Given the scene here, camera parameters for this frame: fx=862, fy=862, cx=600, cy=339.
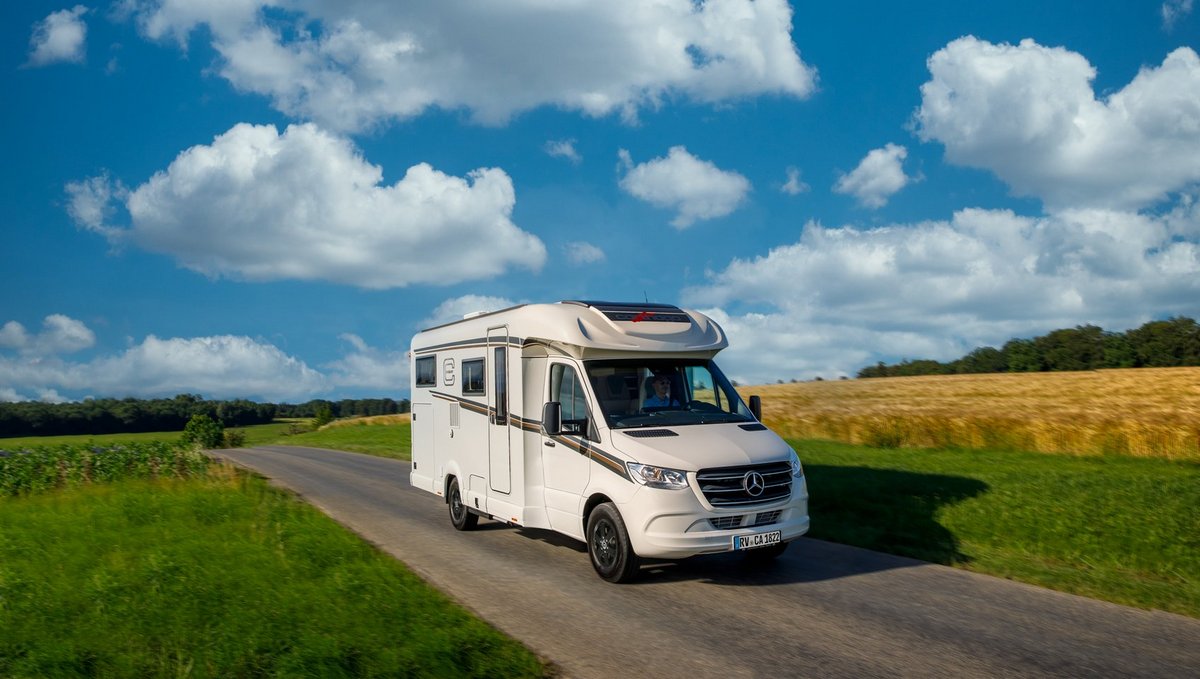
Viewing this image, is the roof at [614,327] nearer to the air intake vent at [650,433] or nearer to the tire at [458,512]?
the air intake vent at [650,433]

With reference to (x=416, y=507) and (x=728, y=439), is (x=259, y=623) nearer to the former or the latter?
(x=728, y=439)

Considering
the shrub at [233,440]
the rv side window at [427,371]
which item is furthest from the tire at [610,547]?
the shrub at [233,440]

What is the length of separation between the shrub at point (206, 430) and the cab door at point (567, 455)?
54.6 m

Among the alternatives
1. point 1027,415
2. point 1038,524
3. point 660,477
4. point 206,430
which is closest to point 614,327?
point 660,477

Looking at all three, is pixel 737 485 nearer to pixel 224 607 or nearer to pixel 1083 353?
pixel 224 607

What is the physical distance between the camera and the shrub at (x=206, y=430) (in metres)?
59.6

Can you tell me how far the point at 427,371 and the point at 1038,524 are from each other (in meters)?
9.47

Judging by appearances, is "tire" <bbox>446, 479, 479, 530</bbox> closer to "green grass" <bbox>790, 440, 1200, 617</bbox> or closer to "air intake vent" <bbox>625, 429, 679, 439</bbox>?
"air intake vent" <bbox>625, 429, 679, 439</bbox>

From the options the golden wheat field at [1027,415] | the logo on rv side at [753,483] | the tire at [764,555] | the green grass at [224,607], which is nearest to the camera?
the green grass at [224,607]

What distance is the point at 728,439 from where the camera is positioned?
9.21 meters

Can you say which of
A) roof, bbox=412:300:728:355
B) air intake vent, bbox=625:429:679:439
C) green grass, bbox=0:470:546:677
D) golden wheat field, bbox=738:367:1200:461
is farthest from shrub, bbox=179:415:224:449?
air intake vent, bbox=625:429:679:439

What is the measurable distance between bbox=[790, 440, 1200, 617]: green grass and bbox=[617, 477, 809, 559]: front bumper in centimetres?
293

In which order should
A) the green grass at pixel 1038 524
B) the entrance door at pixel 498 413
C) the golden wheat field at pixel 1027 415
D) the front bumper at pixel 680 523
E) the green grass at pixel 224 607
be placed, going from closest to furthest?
the green grass at pixel 224 607, the front bumper at pixel 680 523, the green grass at pixel 1038 524, the entrance door at pixel 498 413, the golden wheat field at pixel 1027 415

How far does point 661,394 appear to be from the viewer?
10070 millimetres
